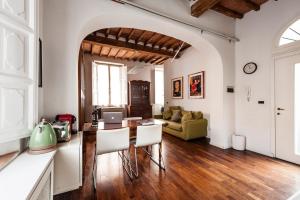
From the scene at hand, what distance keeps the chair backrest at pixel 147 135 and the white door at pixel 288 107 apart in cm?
257

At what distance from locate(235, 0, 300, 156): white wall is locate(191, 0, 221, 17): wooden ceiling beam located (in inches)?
57.3

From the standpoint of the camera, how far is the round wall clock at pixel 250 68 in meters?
3.34

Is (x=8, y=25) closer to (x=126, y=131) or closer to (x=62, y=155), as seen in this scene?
(x=62, y=155)

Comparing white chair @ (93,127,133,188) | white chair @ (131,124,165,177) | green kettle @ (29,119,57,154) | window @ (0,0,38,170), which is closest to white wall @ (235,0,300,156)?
white chair @ (131,124,165,177)

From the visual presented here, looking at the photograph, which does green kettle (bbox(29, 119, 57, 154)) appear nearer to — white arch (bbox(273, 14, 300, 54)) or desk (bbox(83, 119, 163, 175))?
desk (bbox(83, 119, 163, 175))

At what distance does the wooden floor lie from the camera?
6.27 ft

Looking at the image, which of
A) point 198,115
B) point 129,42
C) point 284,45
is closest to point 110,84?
point 129,42

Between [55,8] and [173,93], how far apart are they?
5.07 meters

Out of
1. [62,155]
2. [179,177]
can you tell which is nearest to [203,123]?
[179,177]

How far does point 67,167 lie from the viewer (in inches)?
59.2

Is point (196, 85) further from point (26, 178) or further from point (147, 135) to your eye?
point (26, 178)

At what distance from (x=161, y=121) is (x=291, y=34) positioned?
125 inches

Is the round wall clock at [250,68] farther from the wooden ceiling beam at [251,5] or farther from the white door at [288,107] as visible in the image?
the wooden ceiling beam at [251,5]

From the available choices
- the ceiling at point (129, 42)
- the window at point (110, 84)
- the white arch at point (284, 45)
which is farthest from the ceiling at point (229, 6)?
the window at point (110, 84)
